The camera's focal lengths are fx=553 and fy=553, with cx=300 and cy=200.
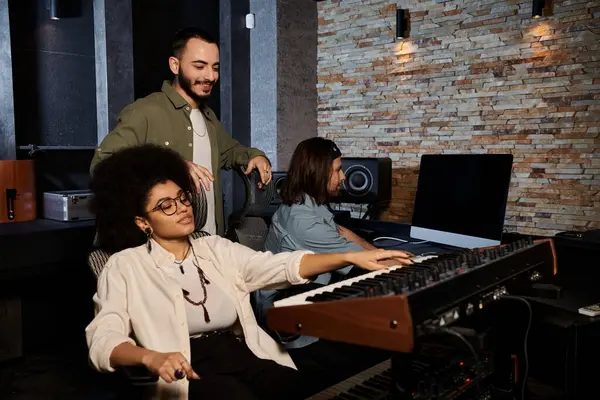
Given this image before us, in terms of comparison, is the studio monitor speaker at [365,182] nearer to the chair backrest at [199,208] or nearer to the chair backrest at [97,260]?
the chair backrest at [199,208]

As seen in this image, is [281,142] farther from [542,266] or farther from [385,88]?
[542,266]

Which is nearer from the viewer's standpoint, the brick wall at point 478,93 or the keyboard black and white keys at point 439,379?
the keyboard black and white keys at point 439,379

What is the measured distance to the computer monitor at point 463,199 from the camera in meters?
2.48

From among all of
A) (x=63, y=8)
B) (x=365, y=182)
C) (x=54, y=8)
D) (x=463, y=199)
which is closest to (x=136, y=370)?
(x=463, y=199)

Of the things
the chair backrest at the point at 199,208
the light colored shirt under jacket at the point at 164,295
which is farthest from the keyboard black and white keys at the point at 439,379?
the chair backrest at the point at 199,208

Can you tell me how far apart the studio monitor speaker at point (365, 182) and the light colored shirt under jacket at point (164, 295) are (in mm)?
2320

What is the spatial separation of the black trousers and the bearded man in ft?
2.27

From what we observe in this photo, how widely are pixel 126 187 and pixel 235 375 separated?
69 centimetres

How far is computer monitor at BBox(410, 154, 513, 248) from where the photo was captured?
2484 millimetres

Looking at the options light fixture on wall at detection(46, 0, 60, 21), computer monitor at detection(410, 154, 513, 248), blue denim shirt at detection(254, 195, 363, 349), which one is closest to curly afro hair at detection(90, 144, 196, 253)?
blue denim shirt at detection(254, 195, 363, 349)

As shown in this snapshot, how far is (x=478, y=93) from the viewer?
4.48m

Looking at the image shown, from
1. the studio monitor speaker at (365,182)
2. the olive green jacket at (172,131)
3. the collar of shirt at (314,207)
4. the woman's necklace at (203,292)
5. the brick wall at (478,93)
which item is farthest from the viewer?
the studio monitor speaker at (365,182)

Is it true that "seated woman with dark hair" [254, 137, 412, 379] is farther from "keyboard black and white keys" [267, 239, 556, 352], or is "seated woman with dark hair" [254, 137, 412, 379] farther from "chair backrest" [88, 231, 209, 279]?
"keyboard black and white keys" [267, 239, 556, 352]

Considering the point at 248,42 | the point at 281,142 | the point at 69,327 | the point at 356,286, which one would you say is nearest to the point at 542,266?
the point at 356,286
